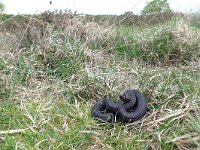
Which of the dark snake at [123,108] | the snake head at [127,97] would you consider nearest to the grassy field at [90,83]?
the dark snake at [123,108]

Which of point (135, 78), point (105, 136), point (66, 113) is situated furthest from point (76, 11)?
point (105, 136)

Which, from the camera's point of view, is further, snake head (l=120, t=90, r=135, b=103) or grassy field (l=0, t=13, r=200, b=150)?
snake head (l=120, t=90, r=135, b=103)

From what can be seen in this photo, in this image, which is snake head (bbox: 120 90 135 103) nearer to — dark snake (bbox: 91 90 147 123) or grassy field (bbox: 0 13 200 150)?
dark snake (bbox: 91 90 147 123)

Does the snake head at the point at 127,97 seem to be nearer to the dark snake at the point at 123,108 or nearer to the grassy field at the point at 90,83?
the dark snake at the point at 123,108

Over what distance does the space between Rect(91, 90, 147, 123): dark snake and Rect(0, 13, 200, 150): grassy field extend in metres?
0.05

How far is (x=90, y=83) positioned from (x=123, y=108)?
58 cm

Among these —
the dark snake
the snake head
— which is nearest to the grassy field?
the dark snake

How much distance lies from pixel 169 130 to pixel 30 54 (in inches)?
84.4

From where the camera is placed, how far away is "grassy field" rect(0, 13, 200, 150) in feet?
7.64

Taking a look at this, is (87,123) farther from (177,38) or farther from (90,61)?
(177,38)

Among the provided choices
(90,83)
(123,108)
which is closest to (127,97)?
(123,108)

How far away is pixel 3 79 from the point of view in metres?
3.21

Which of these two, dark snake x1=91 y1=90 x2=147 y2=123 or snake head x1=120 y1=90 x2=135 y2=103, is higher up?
snake head x1=120 y1=90 x2=135 y2=103

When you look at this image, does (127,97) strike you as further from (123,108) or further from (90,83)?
(90,83)
